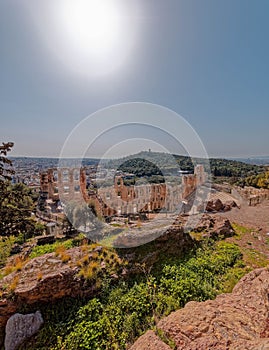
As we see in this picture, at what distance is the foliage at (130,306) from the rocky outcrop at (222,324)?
2.79 feet

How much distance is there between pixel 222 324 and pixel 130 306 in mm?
2157

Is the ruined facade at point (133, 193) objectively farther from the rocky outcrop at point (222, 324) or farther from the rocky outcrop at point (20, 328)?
the rocky outcrop at point (222, 324)

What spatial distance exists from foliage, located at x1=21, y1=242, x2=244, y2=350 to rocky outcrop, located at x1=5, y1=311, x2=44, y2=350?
0.17m

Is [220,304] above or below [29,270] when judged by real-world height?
above

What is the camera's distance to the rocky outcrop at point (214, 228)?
21.9 feet

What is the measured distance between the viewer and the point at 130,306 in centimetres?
396

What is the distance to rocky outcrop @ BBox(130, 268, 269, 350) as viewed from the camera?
212cm

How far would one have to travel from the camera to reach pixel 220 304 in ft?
9.61

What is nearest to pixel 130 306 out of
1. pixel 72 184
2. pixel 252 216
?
pixel 252 216

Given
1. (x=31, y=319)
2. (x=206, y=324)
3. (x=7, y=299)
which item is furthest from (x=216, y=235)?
(x=7, y=299)

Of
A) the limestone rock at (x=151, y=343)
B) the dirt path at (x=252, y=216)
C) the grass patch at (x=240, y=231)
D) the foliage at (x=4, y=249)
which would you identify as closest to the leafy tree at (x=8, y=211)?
the foliage at (x=4, y=249)

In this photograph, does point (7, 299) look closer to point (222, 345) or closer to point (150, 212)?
point (222, 345)

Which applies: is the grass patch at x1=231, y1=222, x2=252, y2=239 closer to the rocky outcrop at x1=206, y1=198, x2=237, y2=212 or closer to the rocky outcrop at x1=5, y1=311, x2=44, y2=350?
the rocky outcrop at x1=206, y1=198, x2=237, y2=212

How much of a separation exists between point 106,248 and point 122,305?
1764mm
